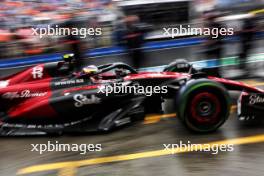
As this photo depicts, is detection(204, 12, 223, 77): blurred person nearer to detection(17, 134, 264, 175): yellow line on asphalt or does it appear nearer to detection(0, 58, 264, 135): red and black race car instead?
detection(0, 58, 264, 135): red and black race car

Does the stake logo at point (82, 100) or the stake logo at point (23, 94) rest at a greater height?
the stake logo at point (23, 94)

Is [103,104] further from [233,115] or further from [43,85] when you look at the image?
[233,115]

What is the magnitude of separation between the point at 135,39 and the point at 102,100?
2.82 meters

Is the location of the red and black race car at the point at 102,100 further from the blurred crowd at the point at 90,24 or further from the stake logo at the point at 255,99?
the blurred crowd at the point at 90,24

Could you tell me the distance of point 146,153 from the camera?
4656 mm

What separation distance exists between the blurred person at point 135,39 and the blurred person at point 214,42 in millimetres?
1332

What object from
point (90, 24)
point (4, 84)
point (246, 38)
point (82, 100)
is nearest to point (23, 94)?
point (4, 84)

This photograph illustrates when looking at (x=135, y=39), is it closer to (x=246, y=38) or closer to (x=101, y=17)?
(x=246, y=38)

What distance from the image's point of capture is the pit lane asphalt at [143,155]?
4.25 metres

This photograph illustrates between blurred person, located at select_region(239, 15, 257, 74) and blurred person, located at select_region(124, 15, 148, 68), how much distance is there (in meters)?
2.03

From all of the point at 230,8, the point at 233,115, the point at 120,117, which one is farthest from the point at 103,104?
the point at 230,8

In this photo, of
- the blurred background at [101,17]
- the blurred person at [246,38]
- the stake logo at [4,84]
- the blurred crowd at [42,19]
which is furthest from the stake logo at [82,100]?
the blurred background at [101,17]

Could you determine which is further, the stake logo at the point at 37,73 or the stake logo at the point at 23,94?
the stake logo at the point at 37,73

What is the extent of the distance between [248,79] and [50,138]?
4.30 metres
